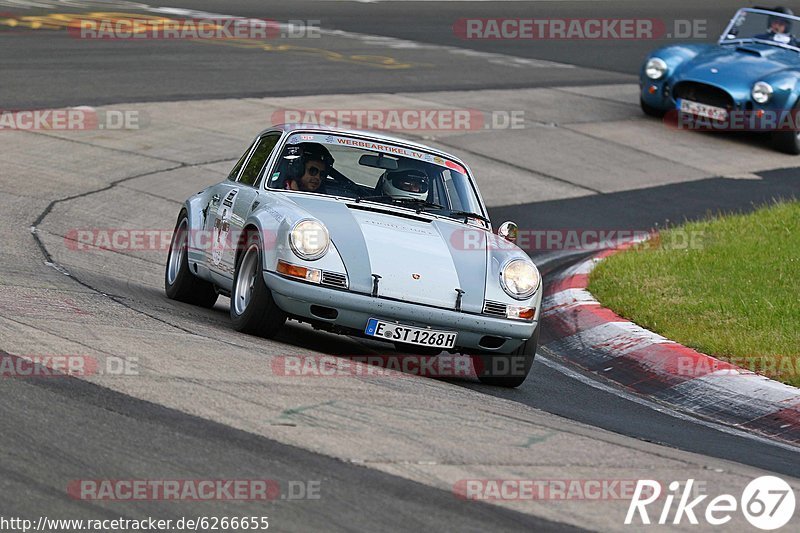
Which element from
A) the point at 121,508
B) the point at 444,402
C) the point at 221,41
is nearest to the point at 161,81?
the point at 221,41

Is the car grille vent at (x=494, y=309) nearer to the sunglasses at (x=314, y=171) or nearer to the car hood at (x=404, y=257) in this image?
the car hood at (x=404, y=257)

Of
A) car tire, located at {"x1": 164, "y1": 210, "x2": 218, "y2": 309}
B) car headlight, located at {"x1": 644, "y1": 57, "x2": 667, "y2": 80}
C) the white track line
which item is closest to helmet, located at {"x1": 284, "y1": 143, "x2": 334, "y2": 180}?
car tire, located at {"x1": 164, "y1": 210, "x2": 218, "y2": 309}

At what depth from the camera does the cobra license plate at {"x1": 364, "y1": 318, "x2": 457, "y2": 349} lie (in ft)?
23.3

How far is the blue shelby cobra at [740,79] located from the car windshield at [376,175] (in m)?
9.59

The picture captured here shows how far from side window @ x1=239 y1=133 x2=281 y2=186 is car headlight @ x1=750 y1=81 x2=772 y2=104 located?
9792 millimetres

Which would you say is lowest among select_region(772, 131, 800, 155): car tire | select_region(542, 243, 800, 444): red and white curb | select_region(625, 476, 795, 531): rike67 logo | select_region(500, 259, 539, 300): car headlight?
select_region(772, 131, 800, 155): car tire

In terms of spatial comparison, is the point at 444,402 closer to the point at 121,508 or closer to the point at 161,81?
the point at 121,508

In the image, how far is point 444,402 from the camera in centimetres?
630

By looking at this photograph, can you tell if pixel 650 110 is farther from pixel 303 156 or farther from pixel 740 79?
pixel 303 156

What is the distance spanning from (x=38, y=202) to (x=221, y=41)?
1163 cm

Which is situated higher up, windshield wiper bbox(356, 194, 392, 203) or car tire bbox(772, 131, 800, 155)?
windshield wiper bbox(356, 194, 392, 203)

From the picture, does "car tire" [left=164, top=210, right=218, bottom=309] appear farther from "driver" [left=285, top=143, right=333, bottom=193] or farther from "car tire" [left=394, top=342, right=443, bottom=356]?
"car tire" [left=394, top=342, right=443, bottom=356]

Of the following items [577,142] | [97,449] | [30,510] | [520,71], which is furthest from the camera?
[520,71]

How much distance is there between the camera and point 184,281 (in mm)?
9188
